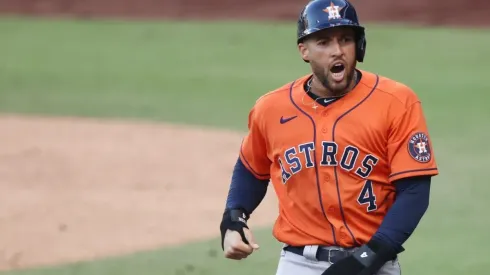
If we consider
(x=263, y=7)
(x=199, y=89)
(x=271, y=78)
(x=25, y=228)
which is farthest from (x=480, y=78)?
(x=25, y=228)

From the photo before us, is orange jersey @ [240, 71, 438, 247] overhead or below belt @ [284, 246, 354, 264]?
overhead

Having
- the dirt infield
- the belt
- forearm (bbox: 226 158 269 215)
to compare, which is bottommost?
the dirt infield

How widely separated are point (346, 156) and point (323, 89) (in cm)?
32

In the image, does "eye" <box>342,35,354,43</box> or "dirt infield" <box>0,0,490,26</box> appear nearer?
"eye" <box>342,35,354,43</box>

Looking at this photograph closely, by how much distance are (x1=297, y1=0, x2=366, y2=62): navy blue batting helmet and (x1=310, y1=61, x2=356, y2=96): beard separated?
0.09 m

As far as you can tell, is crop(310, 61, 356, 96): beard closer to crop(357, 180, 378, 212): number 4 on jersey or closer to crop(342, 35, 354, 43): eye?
crop(342, 35, 354, 43): eye

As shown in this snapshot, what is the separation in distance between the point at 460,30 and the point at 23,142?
7022 mm

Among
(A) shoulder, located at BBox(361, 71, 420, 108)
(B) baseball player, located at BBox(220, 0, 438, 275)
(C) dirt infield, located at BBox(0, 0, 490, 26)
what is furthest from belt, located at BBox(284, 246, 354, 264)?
(C) dirt infield, located at BBox(0, 0, 490, 26)

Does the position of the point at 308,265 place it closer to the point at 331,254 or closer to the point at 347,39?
the point at 331,254

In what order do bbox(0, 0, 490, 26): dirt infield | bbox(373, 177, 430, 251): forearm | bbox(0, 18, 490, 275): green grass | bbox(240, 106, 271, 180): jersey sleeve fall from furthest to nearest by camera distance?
bbox(0, 0, 490, 26): dirt infield → bbox(0, 18, 490, 275): green grass → bbox(240, 106, 271, 180): jersey sleeve → bbox(373, 177, 430, 251): forearm

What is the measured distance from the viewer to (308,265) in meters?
4.51

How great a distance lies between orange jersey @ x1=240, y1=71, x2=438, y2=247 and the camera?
430cm

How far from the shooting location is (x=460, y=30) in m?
15.9

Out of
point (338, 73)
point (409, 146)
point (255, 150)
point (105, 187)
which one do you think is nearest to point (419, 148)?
point (409, 146)
